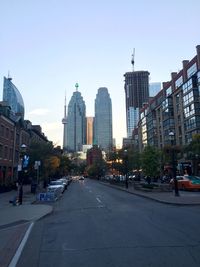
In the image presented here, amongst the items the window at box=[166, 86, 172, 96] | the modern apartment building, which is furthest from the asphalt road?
the window at box=[166, 86, 172, 96]

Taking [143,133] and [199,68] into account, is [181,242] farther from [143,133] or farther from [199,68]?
[143,133]

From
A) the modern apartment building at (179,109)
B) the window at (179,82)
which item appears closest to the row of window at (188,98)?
the modern apartment building at (179,109)

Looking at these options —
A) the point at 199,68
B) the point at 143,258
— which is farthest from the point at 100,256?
the point at 199,68

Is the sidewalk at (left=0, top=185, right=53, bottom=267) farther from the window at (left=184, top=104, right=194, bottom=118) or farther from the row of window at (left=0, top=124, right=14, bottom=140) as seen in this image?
the window at (left=184, top=104, right=194, bottom=118)

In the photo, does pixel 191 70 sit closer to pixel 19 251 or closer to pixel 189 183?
pixel 189 183

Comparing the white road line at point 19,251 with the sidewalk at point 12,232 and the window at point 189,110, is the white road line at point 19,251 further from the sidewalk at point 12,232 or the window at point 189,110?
the window at point 189,110

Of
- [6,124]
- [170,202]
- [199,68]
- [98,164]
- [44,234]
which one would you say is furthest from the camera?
[98,164]

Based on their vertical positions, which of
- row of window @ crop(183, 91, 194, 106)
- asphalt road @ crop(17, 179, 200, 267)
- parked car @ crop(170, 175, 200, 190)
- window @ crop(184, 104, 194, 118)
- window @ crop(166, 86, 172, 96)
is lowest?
asphalt road @ crop(17, 179, 200, 267)

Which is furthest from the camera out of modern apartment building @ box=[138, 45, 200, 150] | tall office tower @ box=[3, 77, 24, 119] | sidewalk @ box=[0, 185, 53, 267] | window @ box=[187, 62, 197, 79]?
tall office tower @ box=[3, 77, 24, 119]

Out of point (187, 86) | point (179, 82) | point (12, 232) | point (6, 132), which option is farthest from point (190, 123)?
point (12, 232)

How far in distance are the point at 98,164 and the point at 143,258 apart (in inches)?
3977

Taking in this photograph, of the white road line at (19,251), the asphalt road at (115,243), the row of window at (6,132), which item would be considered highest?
the row of window at (6,132)

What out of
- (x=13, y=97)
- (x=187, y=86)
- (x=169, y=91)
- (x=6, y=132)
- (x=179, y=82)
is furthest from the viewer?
(x=13, y=97)

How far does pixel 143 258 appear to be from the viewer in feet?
23.6
